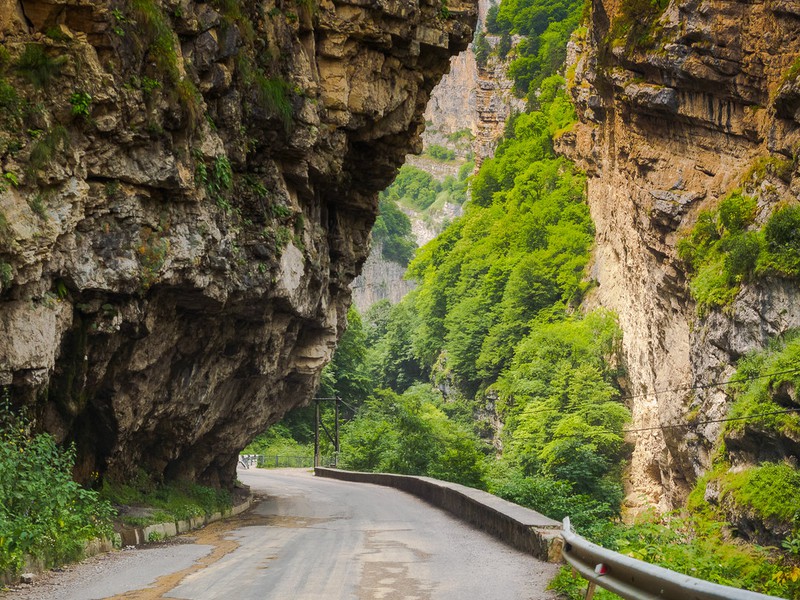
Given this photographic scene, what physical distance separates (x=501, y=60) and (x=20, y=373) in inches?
4195

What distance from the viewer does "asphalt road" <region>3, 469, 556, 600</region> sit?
8.91 meters

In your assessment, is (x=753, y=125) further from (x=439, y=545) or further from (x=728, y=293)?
(x=439, y=545)

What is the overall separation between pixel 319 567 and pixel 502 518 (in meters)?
3.44

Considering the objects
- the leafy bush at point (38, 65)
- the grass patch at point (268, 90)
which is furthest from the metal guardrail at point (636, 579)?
the grass patch at point (268, 90)

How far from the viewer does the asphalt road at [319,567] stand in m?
8.91

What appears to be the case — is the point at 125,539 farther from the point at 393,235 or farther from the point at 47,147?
the point at 393,235

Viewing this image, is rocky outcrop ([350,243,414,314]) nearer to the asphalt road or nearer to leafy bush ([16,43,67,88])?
the asphalt road

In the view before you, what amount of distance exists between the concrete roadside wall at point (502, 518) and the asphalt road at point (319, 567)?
0.21m

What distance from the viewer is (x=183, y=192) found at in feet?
44.4

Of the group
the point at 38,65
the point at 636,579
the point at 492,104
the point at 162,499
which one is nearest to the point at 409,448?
the point at 162,499

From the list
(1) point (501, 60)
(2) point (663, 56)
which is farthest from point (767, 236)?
(1) point (501, 60)

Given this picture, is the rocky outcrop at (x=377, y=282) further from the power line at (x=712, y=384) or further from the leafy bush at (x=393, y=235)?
the power line at (x=712, y=384)

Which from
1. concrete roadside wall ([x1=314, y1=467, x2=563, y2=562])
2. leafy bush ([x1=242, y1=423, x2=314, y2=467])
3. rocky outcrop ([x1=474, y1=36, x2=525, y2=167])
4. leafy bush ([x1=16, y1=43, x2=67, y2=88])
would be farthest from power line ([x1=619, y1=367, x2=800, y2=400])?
rocky outcrop ([x1=474, y1=36, x2=525, y2=167])

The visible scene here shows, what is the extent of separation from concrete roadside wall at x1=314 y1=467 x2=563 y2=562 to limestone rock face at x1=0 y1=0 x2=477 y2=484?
5.07m
